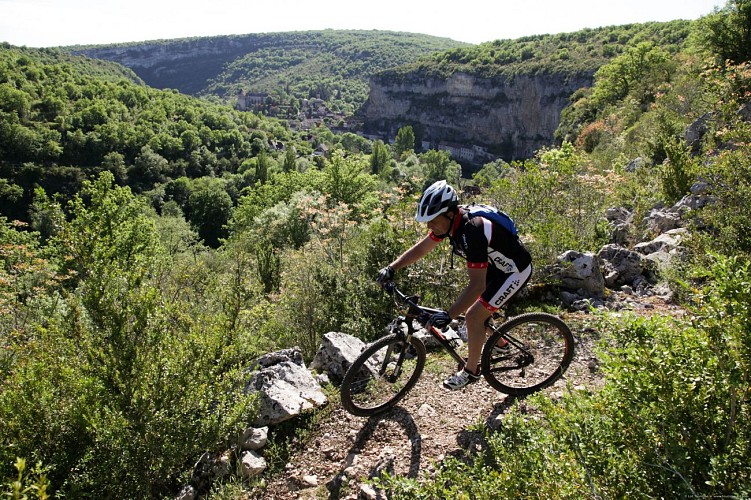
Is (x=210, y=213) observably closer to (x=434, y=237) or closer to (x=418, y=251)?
(x=418, y=251)

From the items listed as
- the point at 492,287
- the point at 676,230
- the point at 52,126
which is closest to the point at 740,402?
the point at 492,287

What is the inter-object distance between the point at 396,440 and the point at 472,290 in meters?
1.70

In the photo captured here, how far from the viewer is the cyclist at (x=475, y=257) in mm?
3748

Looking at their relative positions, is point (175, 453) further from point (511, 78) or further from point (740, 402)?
point (511, 78)

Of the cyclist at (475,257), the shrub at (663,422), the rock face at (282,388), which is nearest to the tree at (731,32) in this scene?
the cyclist at (475,257)

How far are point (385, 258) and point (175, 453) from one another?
4313 millimetres

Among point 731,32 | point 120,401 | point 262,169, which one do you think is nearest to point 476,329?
point 120,401

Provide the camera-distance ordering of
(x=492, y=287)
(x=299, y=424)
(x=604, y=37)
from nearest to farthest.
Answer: (x=492, y=287)
(x=299, y=424)
(x=604, y=37)

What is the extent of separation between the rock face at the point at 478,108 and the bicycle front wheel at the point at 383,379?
96.8 metres

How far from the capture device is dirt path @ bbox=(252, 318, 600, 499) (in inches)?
150

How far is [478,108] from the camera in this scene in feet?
400

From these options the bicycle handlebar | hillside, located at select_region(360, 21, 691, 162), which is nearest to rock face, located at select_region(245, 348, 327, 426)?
the bicycle handlebar

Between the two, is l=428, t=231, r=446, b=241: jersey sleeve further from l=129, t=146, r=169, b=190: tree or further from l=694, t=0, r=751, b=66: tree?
l=129, t=146, r=169, b=190: tree

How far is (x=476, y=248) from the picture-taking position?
3.72 m
